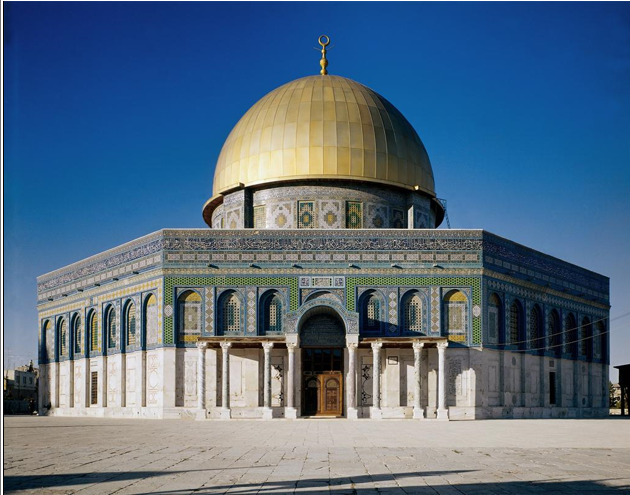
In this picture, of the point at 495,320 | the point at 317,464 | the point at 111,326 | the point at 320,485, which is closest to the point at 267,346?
→ the point at 111,326

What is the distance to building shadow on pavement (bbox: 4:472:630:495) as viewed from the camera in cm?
935

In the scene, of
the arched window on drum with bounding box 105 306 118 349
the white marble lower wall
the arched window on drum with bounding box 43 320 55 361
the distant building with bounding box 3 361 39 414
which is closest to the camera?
the white marble lower wall

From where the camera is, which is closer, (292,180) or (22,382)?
(292,180)

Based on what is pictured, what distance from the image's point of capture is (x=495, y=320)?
100ft

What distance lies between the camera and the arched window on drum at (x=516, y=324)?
31.6 metres

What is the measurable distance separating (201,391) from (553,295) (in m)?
14.7

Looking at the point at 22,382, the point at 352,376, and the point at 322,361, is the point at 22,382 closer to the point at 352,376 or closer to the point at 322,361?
the point at 322,361

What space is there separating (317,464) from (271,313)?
18.0 metres

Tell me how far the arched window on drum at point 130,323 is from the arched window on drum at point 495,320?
507 inches

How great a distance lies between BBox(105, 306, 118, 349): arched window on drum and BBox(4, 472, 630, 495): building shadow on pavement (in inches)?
890

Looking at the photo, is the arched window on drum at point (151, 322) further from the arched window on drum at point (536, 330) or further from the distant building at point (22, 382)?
the distant building at point (22, 382)

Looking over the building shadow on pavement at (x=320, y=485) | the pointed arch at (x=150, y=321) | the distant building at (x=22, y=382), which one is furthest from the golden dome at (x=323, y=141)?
the distant building at (x=22, y=382)

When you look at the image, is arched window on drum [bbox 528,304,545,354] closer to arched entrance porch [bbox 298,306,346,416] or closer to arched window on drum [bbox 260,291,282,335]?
arched entrance porch [bbox 298,306,346,416]

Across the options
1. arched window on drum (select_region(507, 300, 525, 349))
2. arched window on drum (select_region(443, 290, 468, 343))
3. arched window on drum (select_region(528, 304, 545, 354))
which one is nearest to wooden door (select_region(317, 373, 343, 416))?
arched window on drum (select_region(443, 290, 468, 343))
